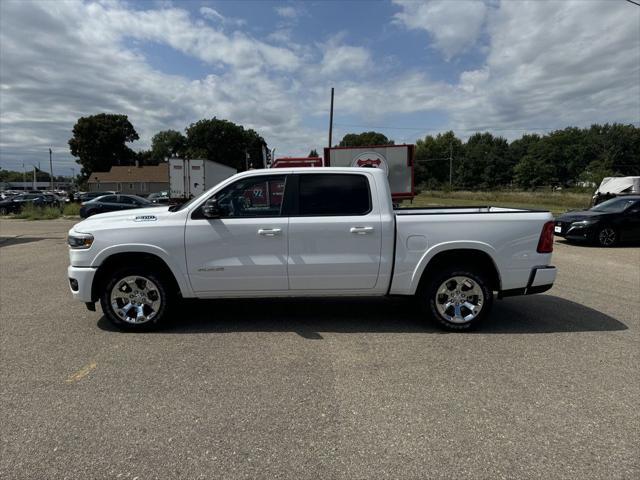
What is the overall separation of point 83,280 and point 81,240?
1.45 ft

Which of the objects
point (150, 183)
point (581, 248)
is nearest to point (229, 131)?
point (150, 183)

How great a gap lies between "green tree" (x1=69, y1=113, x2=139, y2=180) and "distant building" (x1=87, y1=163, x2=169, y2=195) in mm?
2869

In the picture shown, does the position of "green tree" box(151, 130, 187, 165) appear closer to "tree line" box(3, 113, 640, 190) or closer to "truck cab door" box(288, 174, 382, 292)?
"tree line" box(3, 113, 640, 190)

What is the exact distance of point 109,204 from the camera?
75.3ft

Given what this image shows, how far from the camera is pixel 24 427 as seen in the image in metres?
3.07

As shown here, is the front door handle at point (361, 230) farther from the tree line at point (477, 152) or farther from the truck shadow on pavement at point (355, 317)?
the tree line at point (477, 152)

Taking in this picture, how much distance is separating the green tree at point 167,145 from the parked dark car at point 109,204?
73237mm

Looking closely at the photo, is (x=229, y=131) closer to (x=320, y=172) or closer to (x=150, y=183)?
(x=150, y=183)

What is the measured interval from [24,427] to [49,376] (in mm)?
886

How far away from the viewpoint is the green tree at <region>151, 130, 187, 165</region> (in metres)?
97.7

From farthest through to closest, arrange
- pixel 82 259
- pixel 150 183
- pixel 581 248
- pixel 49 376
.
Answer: pixel 150 183
pixel 581 248
pixel 82 259
pixel 49 376

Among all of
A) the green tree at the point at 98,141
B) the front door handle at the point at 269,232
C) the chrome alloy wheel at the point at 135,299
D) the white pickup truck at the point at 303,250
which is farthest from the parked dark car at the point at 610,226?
the green tree at the point at 98,141

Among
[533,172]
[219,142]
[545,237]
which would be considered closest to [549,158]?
[533,172]

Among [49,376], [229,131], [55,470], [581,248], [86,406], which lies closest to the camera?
[55,470]
